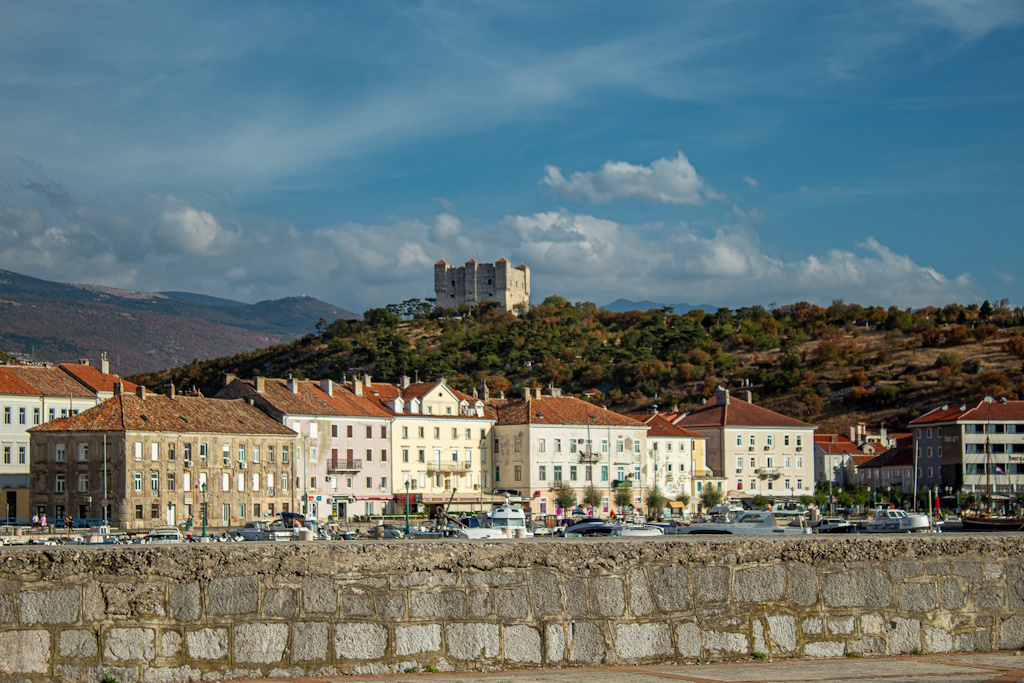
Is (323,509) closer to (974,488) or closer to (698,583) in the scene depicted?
(974,488)

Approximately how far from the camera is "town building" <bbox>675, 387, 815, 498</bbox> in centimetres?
10912

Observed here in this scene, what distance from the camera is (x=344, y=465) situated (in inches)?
3538

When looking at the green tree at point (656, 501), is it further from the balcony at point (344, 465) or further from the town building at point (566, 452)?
the balcony at point (344, 465)

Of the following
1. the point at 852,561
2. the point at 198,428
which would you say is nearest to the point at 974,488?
the point at 198,428

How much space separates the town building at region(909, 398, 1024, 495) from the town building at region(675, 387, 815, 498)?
10653mm

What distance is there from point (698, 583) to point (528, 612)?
1207mm

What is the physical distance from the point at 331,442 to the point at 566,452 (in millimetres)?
18924

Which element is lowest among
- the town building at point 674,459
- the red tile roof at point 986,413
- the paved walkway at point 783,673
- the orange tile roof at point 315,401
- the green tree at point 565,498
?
the green tree at point 565,498

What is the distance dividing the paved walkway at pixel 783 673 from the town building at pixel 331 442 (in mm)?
77960

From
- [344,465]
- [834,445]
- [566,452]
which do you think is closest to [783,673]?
[344,465]

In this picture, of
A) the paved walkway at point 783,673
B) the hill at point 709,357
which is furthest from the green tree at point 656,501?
the paved walkway at point 783,673

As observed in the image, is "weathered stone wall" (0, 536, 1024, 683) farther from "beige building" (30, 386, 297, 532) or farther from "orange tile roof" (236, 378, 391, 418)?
"orange tile roof" (236, 378, 391, 418)

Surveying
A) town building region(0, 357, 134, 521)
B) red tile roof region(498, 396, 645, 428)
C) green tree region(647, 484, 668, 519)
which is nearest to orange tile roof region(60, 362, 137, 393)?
town building region(0, 357, 134, 521)

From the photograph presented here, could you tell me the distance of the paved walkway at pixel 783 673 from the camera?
25.3 ft
